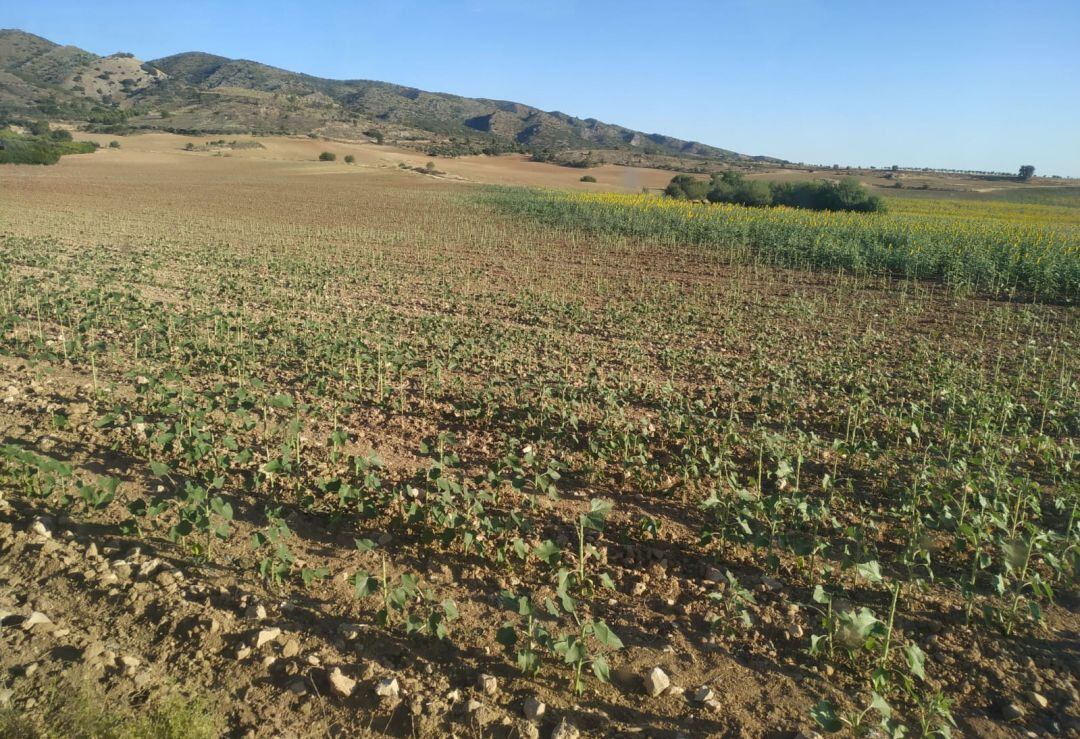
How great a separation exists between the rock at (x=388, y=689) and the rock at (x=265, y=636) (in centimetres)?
64

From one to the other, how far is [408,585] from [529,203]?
2876 centimetres

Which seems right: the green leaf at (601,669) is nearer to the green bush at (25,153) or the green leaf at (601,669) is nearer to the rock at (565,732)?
the rock at (565,732)

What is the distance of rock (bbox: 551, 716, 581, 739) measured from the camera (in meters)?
2.84

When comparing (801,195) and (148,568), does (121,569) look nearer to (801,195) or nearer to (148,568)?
(148,568)

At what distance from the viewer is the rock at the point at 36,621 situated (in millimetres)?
3240

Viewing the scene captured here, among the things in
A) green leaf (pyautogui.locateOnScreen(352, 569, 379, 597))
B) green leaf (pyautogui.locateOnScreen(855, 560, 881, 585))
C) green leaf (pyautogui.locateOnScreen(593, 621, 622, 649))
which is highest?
green leaf (pyautogui.locateOnScreen(855, 560, 881, 585))

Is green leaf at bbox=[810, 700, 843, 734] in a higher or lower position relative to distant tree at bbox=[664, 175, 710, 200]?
lower

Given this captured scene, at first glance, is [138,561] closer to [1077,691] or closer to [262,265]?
[1077,691]

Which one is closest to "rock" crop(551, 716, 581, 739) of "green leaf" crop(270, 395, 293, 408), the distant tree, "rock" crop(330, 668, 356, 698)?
"rock" crop(330, 668, 356, 698)

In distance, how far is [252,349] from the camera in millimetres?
8234

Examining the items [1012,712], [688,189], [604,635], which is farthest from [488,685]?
[688,189]

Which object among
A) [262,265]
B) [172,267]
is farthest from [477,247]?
[172,267]

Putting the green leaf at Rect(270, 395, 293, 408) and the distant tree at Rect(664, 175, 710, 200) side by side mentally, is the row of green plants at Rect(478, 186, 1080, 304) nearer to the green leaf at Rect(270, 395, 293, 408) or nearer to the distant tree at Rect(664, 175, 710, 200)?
the green leaf at Rect(270, 395, 293, 408)

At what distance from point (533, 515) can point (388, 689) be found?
200 centimetres
